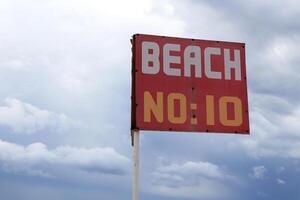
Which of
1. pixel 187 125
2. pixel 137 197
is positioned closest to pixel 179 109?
pixel 187 125

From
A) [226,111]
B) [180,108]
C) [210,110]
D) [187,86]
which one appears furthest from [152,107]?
[226,111]

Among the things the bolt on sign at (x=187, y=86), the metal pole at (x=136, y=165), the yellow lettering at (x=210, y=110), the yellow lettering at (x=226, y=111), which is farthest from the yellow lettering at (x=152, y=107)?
the yellow lettering at (x=226, y=111)

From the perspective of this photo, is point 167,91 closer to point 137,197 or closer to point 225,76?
point 225,76

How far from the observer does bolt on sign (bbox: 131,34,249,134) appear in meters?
9.02

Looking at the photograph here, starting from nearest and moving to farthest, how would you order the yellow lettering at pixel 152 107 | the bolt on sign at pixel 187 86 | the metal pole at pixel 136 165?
the metal pole at pixel 136 165
the yellow lettering at pixel 152 107
the bolt on sign at pixel 187 86

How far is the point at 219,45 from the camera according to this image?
9.66 m

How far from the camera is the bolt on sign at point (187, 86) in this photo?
902 cm

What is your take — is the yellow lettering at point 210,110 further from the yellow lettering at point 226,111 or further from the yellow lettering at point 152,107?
the yellow lettering at point 152,107

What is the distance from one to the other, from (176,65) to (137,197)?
8.49ft

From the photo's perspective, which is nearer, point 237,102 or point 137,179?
point 137,179

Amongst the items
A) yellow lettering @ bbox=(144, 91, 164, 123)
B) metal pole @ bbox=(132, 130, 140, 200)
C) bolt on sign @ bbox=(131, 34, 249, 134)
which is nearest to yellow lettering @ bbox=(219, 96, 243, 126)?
bolt on sign @ bbox=(131, 34, 249, 134)

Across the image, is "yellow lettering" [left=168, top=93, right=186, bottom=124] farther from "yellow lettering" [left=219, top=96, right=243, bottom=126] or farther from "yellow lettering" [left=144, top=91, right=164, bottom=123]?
"yellow lettering" [left=219, top=96, right=243, bottom=126]

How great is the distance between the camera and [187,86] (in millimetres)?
9250

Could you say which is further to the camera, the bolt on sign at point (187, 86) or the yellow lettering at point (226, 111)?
the yellow lettering at point (226, 111)
